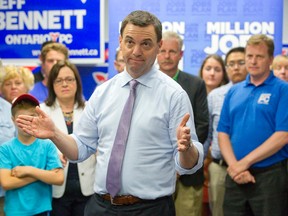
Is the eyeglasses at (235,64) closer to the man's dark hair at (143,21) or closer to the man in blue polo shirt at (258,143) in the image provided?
the man in blue polo shirt at (258,143)

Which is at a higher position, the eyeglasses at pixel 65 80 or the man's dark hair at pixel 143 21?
the man's dark hair at pixel 143 21

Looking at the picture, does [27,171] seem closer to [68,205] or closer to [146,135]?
[68,205]

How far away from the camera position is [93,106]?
2.40 meters

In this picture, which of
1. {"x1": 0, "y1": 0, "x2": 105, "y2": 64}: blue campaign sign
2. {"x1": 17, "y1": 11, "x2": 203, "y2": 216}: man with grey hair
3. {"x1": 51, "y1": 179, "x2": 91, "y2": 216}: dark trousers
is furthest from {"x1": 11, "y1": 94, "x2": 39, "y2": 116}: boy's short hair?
{"x1": 0, "y1": 0, "x2": 105, "y2": 64}: blue campaign sign

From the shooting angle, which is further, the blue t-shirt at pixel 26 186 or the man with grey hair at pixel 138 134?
the blue t-shirt at pixel 26 186

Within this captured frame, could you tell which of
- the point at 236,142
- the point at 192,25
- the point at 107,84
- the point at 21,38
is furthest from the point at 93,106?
the point at 21,38

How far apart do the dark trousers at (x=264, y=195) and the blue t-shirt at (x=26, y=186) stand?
1.31 m

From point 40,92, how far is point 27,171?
1.18m

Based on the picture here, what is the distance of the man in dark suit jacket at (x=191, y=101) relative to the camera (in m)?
3.63

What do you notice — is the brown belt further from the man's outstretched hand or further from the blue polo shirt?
the blue polo shirt

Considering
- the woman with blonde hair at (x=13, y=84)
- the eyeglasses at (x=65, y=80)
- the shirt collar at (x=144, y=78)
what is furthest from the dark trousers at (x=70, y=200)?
the shirt collar at (x=144, y=78)

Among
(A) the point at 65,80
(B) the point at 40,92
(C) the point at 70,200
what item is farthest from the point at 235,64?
(C) the point at 70,200

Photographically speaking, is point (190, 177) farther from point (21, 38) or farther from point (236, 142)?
point (21, 38)

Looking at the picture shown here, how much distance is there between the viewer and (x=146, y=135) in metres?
2.26
